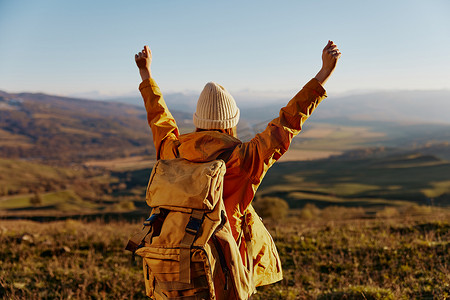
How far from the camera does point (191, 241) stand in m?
2.20

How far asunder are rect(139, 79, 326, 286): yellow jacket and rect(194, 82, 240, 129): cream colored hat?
9 cm

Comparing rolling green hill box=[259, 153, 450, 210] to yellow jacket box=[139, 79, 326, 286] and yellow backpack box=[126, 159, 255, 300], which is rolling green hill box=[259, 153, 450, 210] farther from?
yellow backpack box=[126, 159, 255, 300]

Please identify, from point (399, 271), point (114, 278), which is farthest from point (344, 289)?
point (114, 278)

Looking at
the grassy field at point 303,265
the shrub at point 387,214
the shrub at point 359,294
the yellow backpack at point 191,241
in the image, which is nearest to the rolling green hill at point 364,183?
the shrub at point 387,214

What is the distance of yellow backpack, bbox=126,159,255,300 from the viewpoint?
2.23m

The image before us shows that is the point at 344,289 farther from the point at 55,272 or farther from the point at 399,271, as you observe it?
the point at 55,272

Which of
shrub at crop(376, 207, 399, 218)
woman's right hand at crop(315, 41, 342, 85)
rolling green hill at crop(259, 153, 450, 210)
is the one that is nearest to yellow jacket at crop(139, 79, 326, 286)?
woman's right hand at crop(315, 41, 342, 85)

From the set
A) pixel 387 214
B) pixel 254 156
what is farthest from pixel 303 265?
pixel 387 214

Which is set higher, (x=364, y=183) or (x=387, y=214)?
(x=387, y=214)

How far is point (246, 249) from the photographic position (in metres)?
2.69

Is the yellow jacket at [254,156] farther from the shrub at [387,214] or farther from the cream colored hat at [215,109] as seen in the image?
the shrub at [387,214]

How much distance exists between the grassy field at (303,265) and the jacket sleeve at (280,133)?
2.80 metres

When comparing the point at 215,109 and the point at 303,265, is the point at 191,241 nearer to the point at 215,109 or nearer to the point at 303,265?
the point at 215,109

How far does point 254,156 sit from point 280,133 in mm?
262
